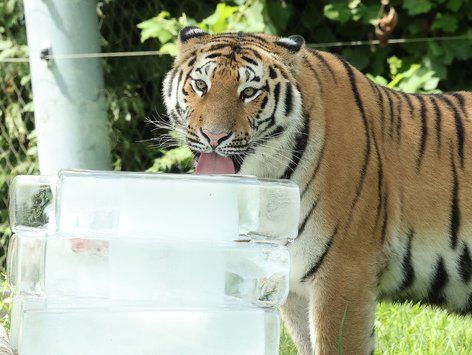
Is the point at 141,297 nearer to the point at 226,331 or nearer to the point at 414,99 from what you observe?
the point at 226,331

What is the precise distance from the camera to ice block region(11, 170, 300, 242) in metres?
1.89

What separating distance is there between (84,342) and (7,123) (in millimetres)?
5041

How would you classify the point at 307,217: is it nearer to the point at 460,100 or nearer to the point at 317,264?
the point at 317,264

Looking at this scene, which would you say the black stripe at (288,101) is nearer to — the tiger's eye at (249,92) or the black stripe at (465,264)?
the tiger's eye at (249,92)

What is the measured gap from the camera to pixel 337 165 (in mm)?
3439

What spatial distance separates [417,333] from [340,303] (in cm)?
71

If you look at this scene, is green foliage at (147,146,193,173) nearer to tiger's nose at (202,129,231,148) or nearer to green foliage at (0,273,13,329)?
green foliage at (0,273,13,329)

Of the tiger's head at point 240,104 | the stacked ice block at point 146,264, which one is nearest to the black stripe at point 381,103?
the tiger's head at point 240,104

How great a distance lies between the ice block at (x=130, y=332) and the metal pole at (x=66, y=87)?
9.42ft

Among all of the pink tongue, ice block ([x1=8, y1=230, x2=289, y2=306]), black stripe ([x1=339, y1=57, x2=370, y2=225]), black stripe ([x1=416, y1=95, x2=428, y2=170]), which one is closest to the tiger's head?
the pink tongue

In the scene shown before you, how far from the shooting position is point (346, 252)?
133 inches

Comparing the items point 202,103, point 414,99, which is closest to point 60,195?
point 202,103

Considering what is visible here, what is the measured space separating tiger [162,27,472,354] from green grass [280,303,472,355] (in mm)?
181

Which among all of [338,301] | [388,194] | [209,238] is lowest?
[338,301]
